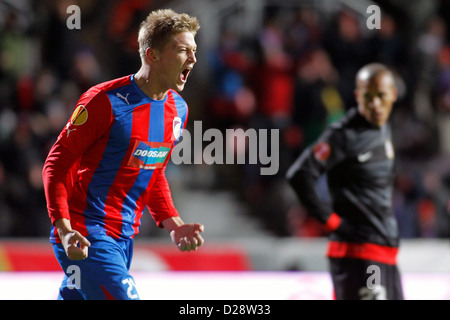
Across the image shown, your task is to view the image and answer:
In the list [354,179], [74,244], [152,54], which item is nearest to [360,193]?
[354,179]

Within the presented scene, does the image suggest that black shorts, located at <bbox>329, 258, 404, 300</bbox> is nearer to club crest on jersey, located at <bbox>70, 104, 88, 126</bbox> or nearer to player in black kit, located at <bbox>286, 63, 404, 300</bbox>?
player in black kit, located at <bbox>286, 63, 404, 300</bbox>

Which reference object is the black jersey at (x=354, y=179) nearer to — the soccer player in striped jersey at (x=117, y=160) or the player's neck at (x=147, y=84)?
the soccer player in striped jersey at (x=117, y=160)

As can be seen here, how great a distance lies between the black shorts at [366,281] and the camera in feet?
15.6

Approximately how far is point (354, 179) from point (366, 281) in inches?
25.5

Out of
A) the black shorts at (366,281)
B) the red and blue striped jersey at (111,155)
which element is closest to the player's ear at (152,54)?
the red and blue striped jersey at (111,155)

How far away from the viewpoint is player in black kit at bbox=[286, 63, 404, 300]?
4.78 m

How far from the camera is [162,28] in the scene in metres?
3.71

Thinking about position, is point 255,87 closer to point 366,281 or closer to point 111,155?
point 366,281

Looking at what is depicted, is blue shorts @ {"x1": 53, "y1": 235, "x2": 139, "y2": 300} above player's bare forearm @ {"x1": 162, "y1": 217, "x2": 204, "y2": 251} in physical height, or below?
below

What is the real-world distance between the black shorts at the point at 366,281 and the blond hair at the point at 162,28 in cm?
191

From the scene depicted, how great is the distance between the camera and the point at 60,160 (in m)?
3.46

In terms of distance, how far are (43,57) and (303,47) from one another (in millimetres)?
3493

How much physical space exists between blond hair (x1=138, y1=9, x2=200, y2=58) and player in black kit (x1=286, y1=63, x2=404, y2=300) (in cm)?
155

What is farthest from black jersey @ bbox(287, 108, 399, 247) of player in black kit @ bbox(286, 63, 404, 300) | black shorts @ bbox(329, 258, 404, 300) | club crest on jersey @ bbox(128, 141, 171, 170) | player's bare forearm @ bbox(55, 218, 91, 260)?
player's bare forearm @ bbox(55, 218, 91, 260)
